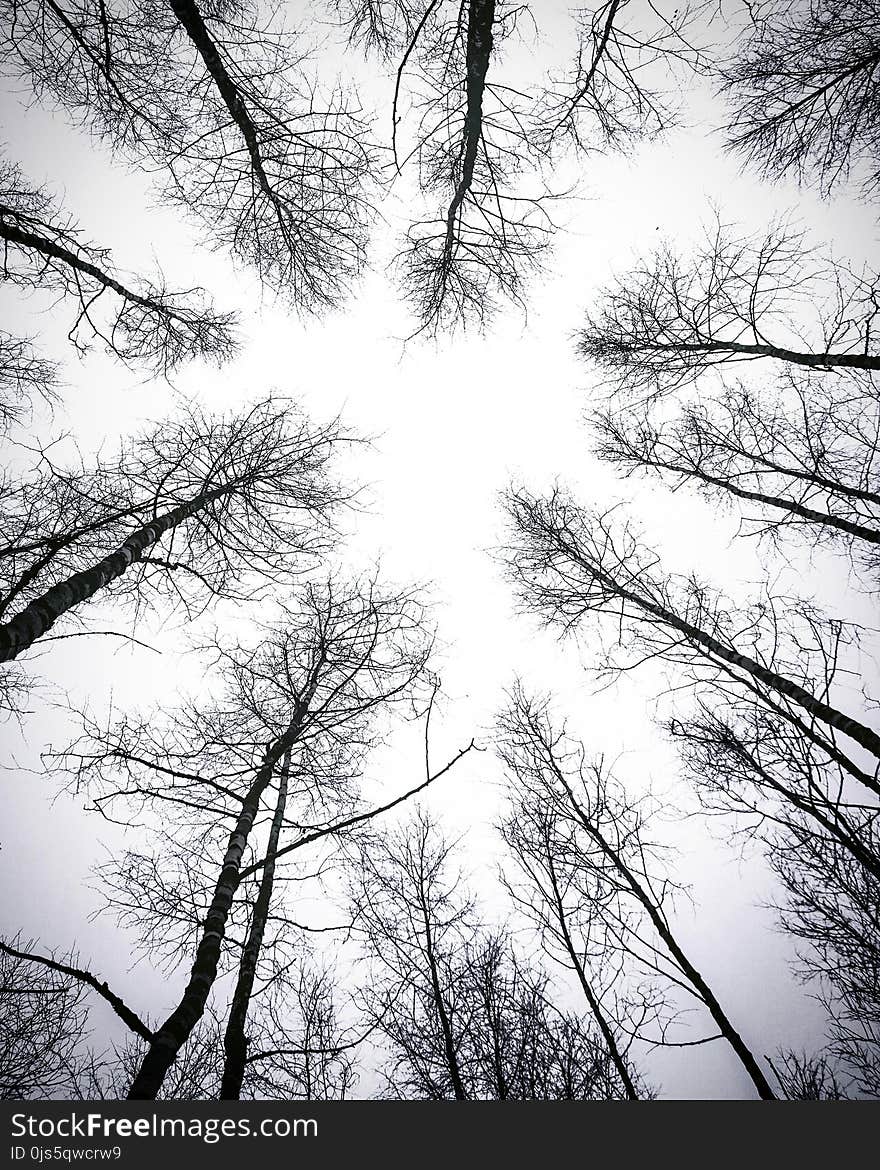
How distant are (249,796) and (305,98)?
21.2 feet

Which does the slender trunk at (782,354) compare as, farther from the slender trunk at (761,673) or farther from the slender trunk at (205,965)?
the slender trunk at (205,965)

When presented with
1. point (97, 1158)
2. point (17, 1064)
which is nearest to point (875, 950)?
point (97, 1158)

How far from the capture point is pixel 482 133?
15.0ft

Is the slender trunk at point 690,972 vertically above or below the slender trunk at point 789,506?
below

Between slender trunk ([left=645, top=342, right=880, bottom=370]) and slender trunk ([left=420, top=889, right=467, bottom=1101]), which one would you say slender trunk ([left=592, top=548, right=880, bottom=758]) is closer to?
slender trunk ([left=645, top=342, right=880, bottom=370])

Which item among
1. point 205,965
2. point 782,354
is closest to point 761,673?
point 782,354

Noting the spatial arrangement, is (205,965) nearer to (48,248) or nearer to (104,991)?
(104,991)

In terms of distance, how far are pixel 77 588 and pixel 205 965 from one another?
268 centimetres

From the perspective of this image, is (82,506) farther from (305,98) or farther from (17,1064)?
(17,1064)

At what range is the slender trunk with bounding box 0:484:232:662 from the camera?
274 cm

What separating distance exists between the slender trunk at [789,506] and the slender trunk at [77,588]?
6947 millimetres

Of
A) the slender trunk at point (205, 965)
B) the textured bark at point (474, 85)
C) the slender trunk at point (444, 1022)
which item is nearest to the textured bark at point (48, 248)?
the textured bark at point (474, 85)

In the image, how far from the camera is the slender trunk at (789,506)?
19.2 ft

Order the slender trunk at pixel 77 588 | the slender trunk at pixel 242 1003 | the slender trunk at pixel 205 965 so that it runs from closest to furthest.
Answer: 1. the slender trunk at pixel 205 965
2. the slender trunk at pixel 77 588
3. the slender trunk at pixel 242 1003
